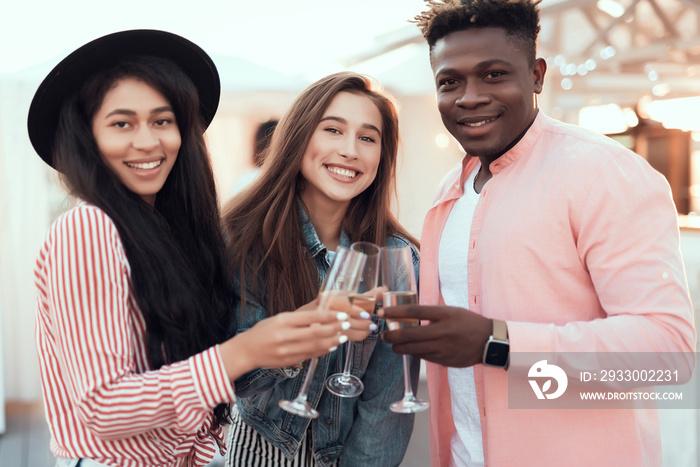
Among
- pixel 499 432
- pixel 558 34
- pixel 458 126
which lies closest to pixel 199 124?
pixel 458 126

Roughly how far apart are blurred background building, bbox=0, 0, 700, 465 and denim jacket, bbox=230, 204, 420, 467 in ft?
8.80

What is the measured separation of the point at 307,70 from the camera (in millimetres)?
6863

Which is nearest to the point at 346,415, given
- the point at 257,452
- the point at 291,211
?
the point at 257,452

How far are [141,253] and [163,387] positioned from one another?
34 centimetres

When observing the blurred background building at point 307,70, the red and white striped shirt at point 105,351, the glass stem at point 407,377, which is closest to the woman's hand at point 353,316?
the glass stem at point 407,377

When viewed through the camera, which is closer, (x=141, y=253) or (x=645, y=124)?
(x=141, y=253)

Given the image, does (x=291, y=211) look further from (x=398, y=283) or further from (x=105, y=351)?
(x=105, y=351)

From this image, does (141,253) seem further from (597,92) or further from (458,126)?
(597,92)

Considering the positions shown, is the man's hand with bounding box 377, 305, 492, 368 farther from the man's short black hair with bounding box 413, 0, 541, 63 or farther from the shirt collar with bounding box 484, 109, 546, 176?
the man's short black hair with bounding box 413, 0, 541, 63

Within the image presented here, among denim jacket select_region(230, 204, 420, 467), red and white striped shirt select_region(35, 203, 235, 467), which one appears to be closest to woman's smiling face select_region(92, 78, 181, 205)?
red and white striped shirt select_region(35, 203, 235, 467)

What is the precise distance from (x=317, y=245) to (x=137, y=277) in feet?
3.02

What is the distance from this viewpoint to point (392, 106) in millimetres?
2416

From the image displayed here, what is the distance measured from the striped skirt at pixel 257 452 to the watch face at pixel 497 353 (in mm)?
935

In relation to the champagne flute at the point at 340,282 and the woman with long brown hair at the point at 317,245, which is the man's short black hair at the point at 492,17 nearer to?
the woman with long brown hair at the point at 317,245
